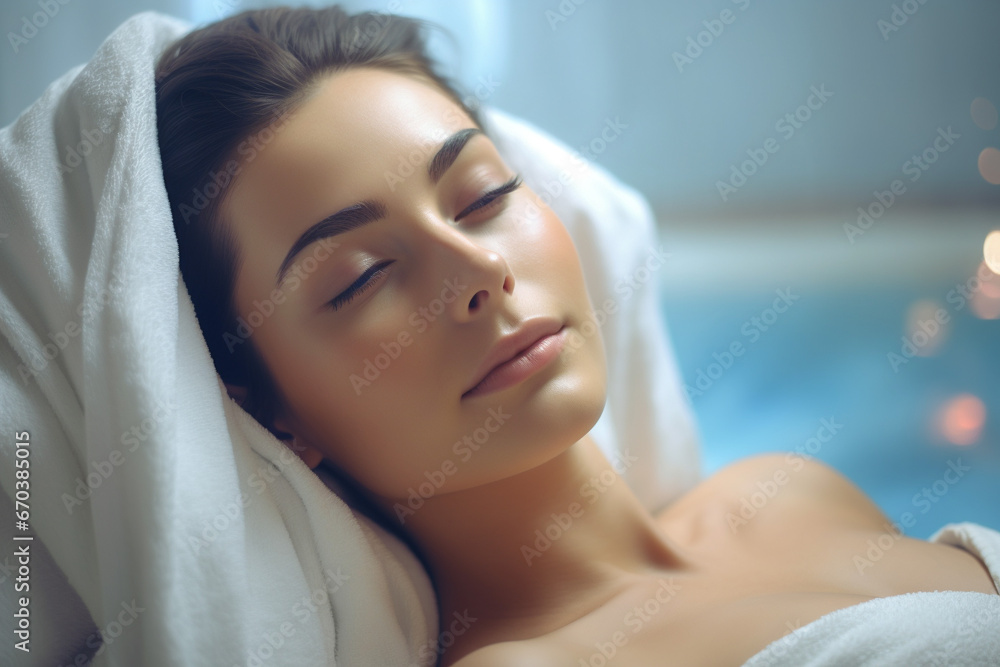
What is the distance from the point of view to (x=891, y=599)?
739mm

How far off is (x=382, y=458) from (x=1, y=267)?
1.64 feet

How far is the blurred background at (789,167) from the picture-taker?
5.29 feet

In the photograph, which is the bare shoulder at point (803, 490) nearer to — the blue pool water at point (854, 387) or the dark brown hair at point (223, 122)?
the blue pool water at point (854, 387)

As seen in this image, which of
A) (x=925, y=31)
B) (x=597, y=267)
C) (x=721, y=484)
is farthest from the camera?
(x=925, y=31)

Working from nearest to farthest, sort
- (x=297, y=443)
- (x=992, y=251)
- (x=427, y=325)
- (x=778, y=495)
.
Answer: (x=427, y=325), (x=297, y=443), (x=778, y=495), (x=992, y=251)

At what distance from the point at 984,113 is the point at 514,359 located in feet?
5.38

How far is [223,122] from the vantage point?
35.2 inches

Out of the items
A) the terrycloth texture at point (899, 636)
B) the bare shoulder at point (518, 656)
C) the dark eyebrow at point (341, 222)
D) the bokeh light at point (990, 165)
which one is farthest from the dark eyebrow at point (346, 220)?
the bokeh light at point (990, 165)

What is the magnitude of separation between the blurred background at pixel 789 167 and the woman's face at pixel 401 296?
2.71ft

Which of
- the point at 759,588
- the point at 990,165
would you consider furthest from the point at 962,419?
the point at 759,588

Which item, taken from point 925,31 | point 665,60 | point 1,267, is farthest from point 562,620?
point 925,31

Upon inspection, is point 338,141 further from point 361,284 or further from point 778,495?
point 778,495

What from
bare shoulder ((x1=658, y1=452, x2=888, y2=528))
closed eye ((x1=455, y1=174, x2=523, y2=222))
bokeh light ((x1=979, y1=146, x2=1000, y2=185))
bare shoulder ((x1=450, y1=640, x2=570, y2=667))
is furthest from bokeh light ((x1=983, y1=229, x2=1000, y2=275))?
bare shoulder ((x1=450, y1=640, x2=570, y2=667))

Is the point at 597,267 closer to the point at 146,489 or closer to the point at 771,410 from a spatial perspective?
the point at 771,410
